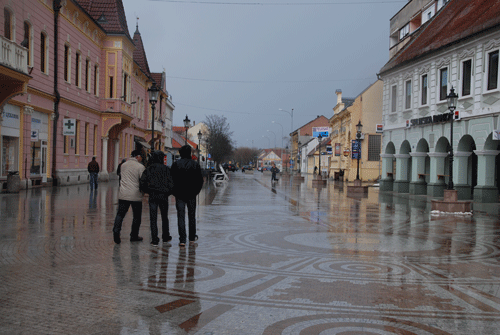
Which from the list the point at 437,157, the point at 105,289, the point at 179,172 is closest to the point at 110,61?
the point at 437,157

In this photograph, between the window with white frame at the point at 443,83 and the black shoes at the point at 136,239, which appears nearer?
the black shoes at the point at 136,239

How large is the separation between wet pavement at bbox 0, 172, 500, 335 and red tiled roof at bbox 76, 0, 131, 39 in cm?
2538

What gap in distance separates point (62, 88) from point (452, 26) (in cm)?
2226

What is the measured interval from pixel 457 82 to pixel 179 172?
18.7m

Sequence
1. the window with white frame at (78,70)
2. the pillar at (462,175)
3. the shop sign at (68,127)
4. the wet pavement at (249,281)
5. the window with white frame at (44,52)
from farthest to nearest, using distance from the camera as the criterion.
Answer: the window with white frame at (78,70) < the shop sign at (68,127) < the window with white frame at (44,52) < the pillar at (462,175) < the wet pavement at (249,281)

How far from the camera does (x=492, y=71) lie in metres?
20.6

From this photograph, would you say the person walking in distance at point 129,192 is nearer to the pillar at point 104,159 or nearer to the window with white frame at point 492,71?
the window with white frame at point 492,71

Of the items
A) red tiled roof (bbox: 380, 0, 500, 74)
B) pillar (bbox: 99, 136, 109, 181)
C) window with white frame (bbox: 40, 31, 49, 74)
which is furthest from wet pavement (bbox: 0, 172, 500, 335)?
pillar (bbox: 99, 136, 109, 181)

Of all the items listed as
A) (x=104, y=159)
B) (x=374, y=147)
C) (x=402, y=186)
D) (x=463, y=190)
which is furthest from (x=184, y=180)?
(x=374, y=147)

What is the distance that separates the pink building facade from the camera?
21.0 meters

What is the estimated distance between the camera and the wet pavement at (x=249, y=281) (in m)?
4.71

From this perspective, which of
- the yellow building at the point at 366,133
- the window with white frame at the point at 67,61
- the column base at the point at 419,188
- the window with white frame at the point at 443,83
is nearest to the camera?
the window with white frame at the point at 443,83

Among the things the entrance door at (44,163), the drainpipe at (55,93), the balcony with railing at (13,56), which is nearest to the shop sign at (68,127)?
the drainpipe at (55,93)

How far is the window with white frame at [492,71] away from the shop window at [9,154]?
22208 mm
